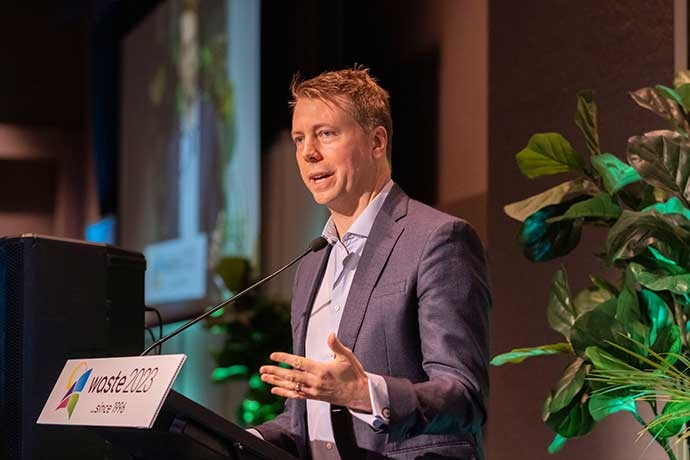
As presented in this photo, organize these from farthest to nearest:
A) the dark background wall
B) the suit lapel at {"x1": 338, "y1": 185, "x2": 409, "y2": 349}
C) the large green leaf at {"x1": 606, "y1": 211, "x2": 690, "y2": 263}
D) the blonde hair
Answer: the dark background wall, the large green leaf at {"x1": 606, "y1": 211, "x2": 690, "y2": 263}, the blonde hair, the suit lapel at {"x1": 338, "y1": 185, "x2": 409, "y2": 349}

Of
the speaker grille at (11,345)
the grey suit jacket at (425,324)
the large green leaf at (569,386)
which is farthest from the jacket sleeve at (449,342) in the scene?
the speaker grille at (11,345)

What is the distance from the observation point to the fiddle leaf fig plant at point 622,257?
2.20 meters

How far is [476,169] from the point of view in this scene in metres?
4.34

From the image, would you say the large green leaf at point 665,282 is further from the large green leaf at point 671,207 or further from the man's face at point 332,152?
the man's face at point 332,152

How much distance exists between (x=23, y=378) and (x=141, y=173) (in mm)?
5244

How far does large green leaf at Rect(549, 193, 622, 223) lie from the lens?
2354 mm

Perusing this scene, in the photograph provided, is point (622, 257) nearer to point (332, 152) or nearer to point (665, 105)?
point (665, 105)

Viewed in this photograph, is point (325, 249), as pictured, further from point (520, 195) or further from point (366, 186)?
point (520, 195)

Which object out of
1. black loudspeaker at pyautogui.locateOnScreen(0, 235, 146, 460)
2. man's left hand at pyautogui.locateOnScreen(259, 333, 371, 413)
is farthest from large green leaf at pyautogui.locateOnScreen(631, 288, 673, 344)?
black loudspeaker at pyautogui.locateOnScreen(0, 235, 146, 460)

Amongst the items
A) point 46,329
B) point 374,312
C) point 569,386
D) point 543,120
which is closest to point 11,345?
point 46,329

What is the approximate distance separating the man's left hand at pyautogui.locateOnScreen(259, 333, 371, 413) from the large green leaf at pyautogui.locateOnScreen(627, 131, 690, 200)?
3.02 feet

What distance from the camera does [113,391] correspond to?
1.65 metres

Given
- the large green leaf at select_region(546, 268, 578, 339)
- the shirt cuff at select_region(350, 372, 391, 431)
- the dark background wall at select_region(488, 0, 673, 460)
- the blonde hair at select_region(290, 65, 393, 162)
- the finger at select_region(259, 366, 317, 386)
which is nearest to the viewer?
the finger at select_region(259, 366, 317, 386)

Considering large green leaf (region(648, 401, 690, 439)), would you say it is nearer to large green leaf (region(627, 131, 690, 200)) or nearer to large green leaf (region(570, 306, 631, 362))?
large green leaf (region(570, 306, 631, 362))
